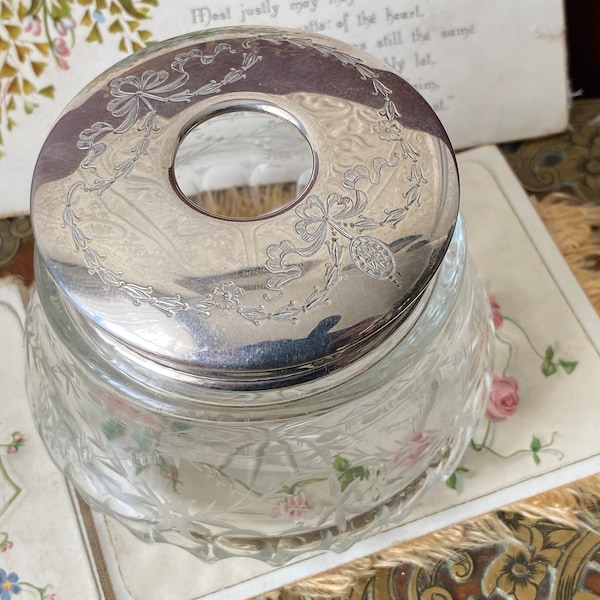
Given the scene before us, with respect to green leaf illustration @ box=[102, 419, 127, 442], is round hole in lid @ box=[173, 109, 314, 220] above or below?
above

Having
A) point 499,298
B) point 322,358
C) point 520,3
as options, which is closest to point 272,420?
point 322,358

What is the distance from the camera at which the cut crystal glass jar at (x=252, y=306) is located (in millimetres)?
340

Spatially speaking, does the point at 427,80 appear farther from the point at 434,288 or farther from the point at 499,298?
the point at 434,288

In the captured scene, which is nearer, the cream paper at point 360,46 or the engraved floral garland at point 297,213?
the engraved floral garland at point 297,213

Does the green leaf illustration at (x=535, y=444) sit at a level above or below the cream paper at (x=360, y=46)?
below

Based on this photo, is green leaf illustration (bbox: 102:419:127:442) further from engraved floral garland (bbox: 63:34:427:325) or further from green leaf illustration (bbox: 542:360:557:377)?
green leaf illustration (bbox: 542:360:557:377)

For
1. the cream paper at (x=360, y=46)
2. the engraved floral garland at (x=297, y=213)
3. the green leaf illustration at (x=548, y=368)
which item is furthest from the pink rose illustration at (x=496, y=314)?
the engraved floral garland at (x=297, y=213)

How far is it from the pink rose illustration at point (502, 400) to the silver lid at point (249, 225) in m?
0.23

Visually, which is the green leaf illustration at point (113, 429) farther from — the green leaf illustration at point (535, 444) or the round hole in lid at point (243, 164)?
the green leaf illustration at point (535, 444)

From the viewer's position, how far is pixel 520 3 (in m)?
0.62

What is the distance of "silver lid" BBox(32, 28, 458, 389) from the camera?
0.34 meters

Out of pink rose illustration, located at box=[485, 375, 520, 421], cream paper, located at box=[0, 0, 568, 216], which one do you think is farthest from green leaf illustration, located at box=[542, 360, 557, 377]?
cream paper, located at box=[0, 0, 568, 216]

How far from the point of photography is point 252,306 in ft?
1.11

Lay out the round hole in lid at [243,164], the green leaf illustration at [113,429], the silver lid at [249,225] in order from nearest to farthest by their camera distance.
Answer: the silver lid at [249,225] → the green leaf illustration at [113,429] → the round hole in lid at [243,164]
